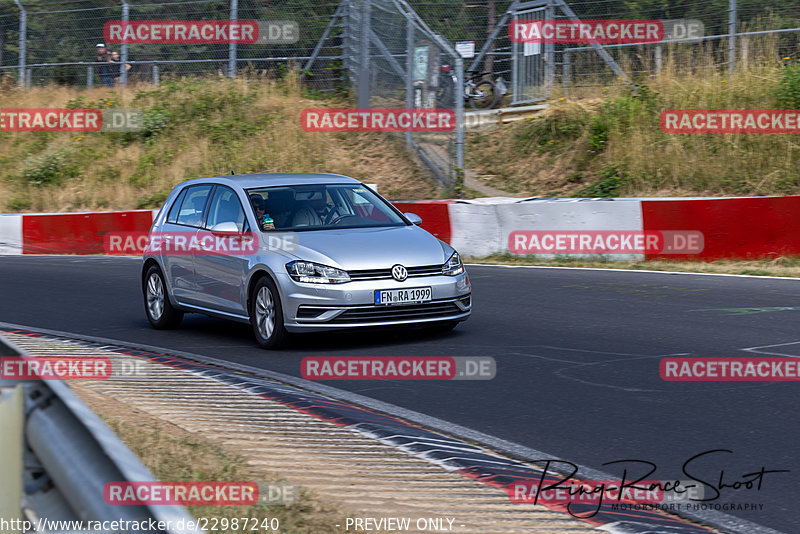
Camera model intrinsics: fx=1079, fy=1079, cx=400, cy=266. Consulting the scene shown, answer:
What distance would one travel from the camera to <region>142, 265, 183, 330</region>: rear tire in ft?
37.6

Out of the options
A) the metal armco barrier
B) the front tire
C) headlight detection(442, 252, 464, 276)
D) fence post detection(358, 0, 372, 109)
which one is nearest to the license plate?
headlight detection(442, 252, 464, 276)

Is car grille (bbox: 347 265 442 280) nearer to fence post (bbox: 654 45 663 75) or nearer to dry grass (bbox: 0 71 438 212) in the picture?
dry grass (bbox: 0 71 438 212)

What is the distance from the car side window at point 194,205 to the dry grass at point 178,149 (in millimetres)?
11101

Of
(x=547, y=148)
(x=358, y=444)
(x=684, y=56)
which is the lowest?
(x=358, y=444)

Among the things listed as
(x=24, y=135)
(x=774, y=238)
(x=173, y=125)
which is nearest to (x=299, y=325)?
(x=774, y=238)

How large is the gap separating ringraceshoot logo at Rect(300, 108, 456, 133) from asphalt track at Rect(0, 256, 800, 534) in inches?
215

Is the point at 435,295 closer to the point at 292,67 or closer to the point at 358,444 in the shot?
the point at 358,444

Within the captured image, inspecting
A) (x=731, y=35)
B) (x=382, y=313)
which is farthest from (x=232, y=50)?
(x=382, y=313)

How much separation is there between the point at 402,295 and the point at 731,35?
13.6 m

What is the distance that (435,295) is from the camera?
9617 mm

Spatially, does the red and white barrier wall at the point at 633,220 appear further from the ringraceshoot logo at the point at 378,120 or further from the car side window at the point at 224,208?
the car side window at the point at 224,208

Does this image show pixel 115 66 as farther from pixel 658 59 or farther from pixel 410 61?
pixel 658 59

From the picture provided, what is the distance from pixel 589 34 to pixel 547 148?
9.11 feet

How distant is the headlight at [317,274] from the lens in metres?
9.41
